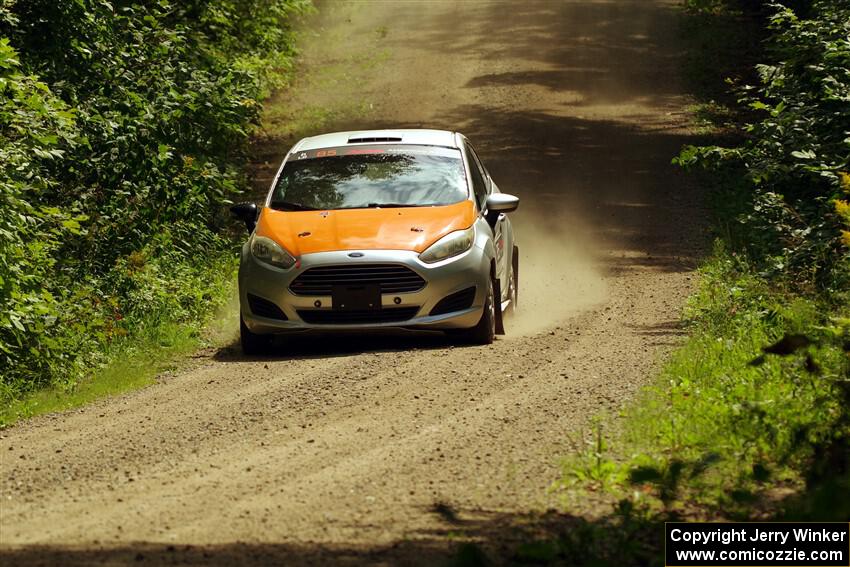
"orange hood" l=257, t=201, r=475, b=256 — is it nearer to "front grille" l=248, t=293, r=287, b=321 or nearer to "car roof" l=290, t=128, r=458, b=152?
"front grille" l=248, t=293, r=287, b=321

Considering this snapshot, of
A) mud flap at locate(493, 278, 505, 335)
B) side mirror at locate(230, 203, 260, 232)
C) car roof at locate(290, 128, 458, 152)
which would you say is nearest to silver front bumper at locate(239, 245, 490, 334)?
mud flap at locate(493, 278, 505, 335)

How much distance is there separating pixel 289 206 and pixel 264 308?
1.25 meters

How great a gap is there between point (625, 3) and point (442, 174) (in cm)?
2809

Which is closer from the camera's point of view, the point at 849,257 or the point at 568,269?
the point at 849,257

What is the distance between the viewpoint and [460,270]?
11211 millimetres

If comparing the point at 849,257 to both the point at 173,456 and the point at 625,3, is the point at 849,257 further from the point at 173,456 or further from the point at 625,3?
the point at 625,3

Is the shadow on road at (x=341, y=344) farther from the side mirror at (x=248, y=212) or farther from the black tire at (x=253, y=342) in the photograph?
the side mirror at (x=248, y=212)

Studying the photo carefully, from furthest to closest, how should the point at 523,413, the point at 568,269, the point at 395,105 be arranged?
the point at 395,105 < the point at 568,269 < the point at 523,413

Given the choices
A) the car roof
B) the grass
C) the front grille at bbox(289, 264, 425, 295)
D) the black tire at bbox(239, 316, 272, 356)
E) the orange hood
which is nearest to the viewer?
the grass

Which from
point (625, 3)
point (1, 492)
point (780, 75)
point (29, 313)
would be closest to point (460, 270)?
point (29, 313)

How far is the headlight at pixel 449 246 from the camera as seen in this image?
1120 cm

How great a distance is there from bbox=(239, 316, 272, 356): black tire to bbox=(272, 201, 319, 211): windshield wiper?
4.06 ft

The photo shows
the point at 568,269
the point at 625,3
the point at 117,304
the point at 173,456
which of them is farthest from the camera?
the point at 625,3

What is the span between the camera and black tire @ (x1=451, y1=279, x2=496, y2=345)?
1145cm
